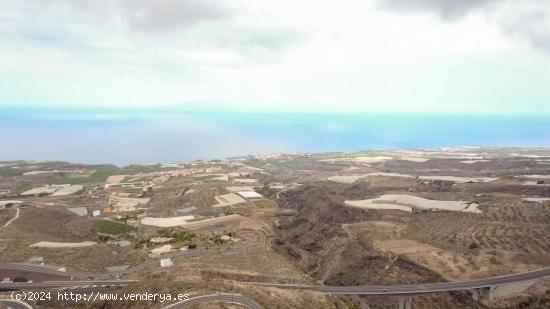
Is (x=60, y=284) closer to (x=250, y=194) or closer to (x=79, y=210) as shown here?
(x=79, y=210)

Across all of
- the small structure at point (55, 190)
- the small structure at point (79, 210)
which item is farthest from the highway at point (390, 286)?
the small structure at point (55, 190)

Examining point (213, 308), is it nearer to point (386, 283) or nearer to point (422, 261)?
point (386, 283)

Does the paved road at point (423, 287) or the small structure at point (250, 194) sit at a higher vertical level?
the small structure at point (250, 194)

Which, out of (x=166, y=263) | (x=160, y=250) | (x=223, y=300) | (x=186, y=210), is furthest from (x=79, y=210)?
(x=223, y=300)

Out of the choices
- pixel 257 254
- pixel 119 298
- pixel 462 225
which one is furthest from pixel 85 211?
pixel 462 225

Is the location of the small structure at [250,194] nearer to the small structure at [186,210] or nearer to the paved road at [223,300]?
the small structure at [186,210]

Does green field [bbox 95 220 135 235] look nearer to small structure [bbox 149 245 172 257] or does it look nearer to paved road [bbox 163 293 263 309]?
small structure [bbox 149 245 172 257]

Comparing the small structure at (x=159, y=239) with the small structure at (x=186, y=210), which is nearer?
the small structure at (x=159, y=239)
